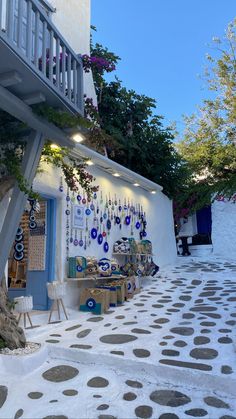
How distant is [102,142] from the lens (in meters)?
5.41

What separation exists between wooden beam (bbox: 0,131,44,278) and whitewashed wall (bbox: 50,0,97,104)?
408 centimetres

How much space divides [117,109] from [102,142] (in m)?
6.31

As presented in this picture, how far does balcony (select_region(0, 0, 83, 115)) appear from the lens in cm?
366

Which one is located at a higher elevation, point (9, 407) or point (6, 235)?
point (6, 235)

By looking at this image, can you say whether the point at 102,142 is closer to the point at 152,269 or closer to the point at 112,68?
the point at 112,68

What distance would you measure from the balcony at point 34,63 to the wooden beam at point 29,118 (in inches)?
5.1

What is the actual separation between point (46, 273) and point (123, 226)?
10.1 feet

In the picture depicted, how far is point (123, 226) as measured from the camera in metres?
9.03

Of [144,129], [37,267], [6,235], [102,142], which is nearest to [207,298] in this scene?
[37,267]

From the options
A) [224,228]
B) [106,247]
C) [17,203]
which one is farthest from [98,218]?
[224,228]

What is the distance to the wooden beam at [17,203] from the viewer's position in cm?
433

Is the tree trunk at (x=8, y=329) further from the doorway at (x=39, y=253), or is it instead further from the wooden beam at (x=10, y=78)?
the wooden beam at (x=10, y=78)

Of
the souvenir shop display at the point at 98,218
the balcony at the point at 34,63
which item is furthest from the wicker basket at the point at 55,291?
the balcony at the point at 34,63

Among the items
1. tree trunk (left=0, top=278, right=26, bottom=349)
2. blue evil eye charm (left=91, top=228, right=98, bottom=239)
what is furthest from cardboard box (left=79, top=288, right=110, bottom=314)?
tree trunk (left=0, top=278, right=26, bottom=349)
